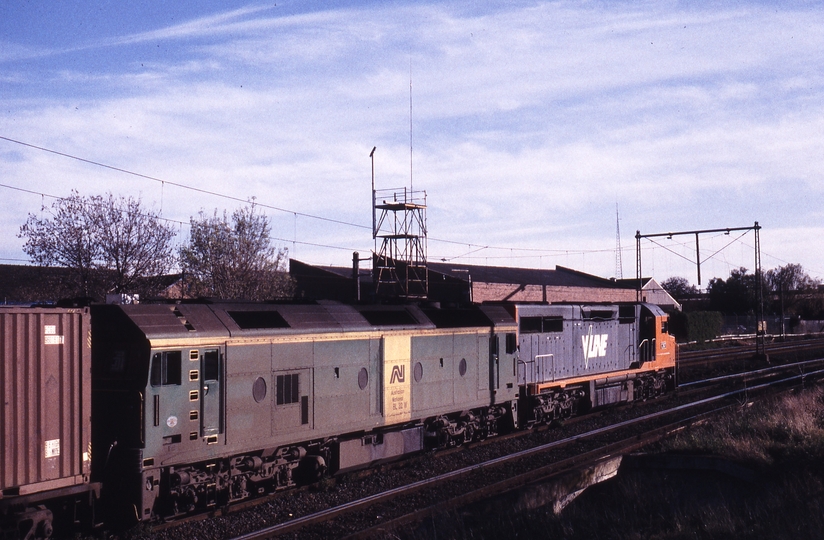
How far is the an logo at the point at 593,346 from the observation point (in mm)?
25594

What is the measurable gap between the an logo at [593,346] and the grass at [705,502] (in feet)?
18.5

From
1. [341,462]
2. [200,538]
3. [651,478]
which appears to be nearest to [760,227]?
[651,478]

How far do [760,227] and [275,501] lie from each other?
118 feet

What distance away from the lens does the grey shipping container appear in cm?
1058

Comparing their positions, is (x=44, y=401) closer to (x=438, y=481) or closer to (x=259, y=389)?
Answer: (x=259, y=389)

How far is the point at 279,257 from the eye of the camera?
1480 inches

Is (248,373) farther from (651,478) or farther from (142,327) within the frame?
(651,478)

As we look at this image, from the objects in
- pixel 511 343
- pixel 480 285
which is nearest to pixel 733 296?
pixel 480 285

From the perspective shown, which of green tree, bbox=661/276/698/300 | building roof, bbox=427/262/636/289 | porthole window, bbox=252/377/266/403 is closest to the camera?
porthole window, bbox=252/377/266/403

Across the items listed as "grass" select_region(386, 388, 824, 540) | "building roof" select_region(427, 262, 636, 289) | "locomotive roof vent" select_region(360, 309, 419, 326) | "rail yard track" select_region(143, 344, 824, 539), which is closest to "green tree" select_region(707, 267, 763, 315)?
"building roof" select_region(427, 262, 636, 289)

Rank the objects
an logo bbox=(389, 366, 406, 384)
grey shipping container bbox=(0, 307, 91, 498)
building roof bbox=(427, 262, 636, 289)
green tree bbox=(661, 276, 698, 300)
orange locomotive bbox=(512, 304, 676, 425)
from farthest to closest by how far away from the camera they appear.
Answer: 1. green tree bbox=(661, 276, 698, 300)
2. building roof bbox=(427, 262, 636, 289)
3. orange locomotive bbox=(512, 304, 676, 425)
4. an logo bbox=(389, 366, 406, 384)
5. grey shipping container bbox=(0, 307, 91, 498)

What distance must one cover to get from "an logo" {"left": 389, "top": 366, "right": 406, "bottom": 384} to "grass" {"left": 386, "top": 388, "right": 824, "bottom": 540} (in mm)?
4592

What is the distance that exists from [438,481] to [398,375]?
2667 millimetres

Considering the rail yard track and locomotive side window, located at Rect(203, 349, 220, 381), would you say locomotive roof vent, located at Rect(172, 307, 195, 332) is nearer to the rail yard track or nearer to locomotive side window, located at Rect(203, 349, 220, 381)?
locomotive side window, located at Rect(203, 349, 220, 381)
